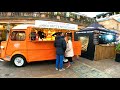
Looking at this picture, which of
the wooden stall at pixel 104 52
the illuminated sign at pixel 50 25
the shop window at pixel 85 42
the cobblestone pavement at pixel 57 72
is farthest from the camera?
the shop window at pixel 85 42

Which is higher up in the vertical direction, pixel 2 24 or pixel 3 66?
pixel 2 24

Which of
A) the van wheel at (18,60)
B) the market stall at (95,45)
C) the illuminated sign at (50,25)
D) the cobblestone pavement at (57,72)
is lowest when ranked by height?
the cobblestone pavement at (57,72)

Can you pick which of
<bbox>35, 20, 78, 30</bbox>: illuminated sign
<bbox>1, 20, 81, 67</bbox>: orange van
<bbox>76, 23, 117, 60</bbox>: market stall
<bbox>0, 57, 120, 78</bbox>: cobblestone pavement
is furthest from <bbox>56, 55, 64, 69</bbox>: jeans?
<bbox>76, 23, 117, 60</bbox>: market stall

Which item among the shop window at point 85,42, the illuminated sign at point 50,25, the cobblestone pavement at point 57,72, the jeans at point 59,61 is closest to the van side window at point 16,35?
the illuminated sign at point 50,25

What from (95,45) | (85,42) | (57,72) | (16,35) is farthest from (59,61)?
(85,42)

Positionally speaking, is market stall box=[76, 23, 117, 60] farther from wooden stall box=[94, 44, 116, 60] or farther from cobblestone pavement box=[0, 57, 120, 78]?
cobblestone pavement box=[0, 57, 120, 78]

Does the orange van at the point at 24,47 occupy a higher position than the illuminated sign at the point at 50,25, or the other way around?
the illuminated sign at the point at 50,25

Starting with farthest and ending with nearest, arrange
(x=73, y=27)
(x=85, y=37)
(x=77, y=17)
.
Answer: (x=77, y=17) → (x=85, y=37) → (x=73, y=27)

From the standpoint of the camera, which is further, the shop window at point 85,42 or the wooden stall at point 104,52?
the shop window at point 85,42

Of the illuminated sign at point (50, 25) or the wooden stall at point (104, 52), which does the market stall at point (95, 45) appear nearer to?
the wooden stall at point (104, 52)

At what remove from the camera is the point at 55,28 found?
351 inches
